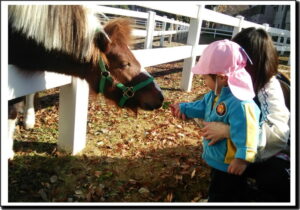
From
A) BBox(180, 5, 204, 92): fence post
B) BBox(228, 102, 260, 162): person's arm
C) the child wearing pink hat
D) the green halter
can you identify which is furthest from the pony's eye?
BBox(180, 5, 204, 92): fence post

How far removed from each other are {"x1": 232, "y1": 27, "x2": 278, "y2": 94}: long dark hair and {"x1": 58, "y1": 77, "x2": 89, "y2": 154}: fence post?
137 cm

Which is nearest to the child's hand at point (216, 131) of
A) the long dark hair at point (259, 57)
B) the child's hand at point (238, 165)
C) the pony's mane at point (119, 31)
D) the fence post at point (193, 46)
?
the child's hand at point (238, 165)

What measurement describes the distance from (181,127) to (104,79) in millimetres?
1661

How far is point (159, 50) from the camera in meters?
3.68

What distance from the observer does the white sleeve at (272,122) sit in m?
1.83

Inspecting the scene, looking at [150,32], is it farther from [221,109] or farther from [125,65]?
[221,109]

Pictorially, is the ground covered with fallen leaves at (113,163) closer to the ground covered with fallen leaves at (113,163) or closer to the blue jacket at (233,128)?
the ground covered with fallen leaves at (113,163)

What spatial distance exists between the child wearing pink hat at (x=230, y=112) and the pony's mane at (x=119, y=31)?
63 centimetres

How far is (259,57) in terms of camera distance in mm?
1993

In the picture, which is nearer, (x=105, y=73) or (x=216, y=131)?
(x=216, y=131)

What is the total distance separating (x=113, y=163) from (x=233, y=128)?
1307 mm

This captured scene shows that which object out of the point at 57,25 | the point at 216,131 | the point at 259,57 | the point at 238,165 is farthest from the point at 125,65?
the point at 238,165

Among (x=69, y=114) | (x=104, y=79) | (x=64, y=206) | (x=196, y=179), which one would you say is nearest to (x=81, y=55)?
(x=104, y=79)

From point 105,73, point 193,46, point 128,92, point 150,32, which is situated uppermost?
point 150,32
